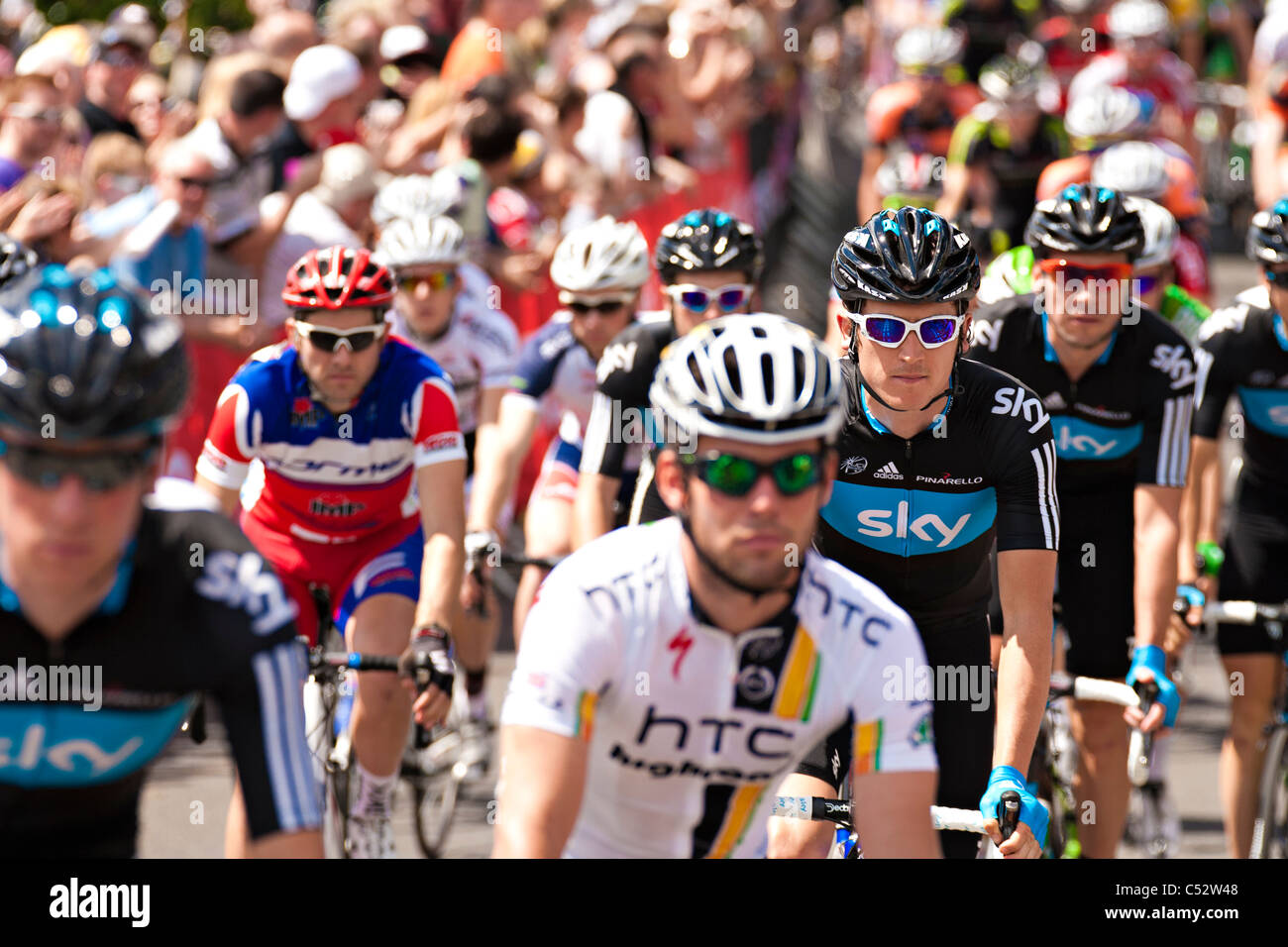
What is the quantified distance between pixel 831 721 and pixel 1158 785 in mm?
4383

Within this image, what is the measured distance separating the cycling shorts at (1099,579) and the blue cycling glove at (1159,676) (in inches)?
31.7

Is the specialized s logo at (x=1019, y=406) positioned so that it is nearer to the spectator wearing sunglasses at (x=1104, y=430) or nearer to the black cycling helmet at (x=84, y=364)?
the spectator wearing sunglasses at (x=1104, y=430)

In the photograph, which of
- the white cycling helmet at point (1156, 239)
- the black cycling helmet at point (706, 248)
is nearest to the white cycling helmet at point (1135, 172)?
the white cycling helmet at point (1156, 239)

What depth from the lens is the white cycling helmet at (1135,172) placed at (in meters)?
10.0

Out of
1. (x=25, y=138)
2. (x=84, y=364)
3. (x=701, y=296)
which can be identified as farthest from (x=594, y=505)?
(x=25, y=138)

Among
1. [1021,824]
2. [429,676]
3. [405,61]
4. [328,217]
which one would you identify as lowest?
[1021,824]

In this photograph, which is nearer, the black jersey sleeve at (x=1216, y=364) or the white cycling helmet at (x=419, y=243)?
the black jersey sleeve at (x=1216, y=364)

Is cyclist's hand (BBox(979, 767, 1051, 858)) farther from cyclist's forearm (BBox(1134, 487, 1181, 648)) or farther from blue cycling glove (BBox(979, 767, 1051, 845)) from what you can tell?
cyclist's forearm (BBox(1134, 487, 1181, 648))

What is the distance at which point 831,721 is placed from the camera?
366 cm

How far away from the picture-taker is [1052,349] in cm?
657

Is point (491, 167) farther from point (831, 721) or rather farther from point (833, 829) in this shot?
point (831, 721)

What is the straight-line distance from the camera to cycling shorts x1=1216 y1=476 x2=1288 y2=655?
24.3 ft

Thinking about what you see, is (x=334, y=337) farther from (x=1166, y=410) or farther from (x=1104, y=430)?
(x=1166, y=410)

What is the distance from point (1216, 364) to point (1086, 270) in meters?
1.07
